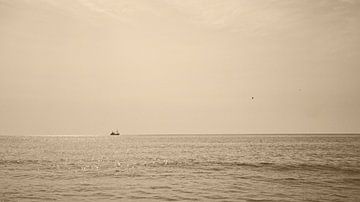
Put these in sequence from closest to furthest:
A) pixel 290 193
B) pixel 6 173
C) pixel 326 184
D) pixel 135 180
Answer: pixel 290 193
pixel 326 184
pixel 135 180
pixel 6 173

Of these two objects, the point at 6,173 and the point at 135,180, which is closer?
the point at 135,180

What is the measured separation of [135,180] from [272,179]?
42.9 ft

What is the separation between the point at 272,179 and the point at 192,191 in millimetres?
10941

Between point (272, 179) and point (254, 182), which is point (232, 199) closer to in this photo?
point (254, 182)

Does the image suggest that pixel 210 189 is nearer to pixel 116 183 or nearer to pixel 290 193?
pixel 290 193

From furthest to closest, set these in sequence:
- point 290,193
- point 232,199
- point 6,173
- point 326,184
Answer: point 6,173, point 326,184, point 290,193, point 232,199

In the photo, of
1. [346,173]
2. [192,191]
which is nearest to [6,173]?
[192,191]

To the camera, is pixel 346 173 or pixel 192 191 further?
pixel 346 173

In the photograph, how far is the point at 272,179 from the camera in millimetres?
36125

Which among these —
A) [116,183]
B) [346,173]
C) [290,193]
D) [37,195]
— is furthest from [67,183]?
[346,173]

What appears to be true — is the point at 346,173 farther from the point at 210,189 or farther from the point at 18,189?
the point at 18,189

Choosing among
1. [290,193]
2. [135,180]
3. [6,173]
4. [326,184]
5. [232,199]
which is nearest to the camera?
[232,199]

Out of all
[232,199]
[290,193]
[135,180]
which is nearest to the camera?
[232,199]

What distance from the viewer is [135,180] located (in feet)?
115
